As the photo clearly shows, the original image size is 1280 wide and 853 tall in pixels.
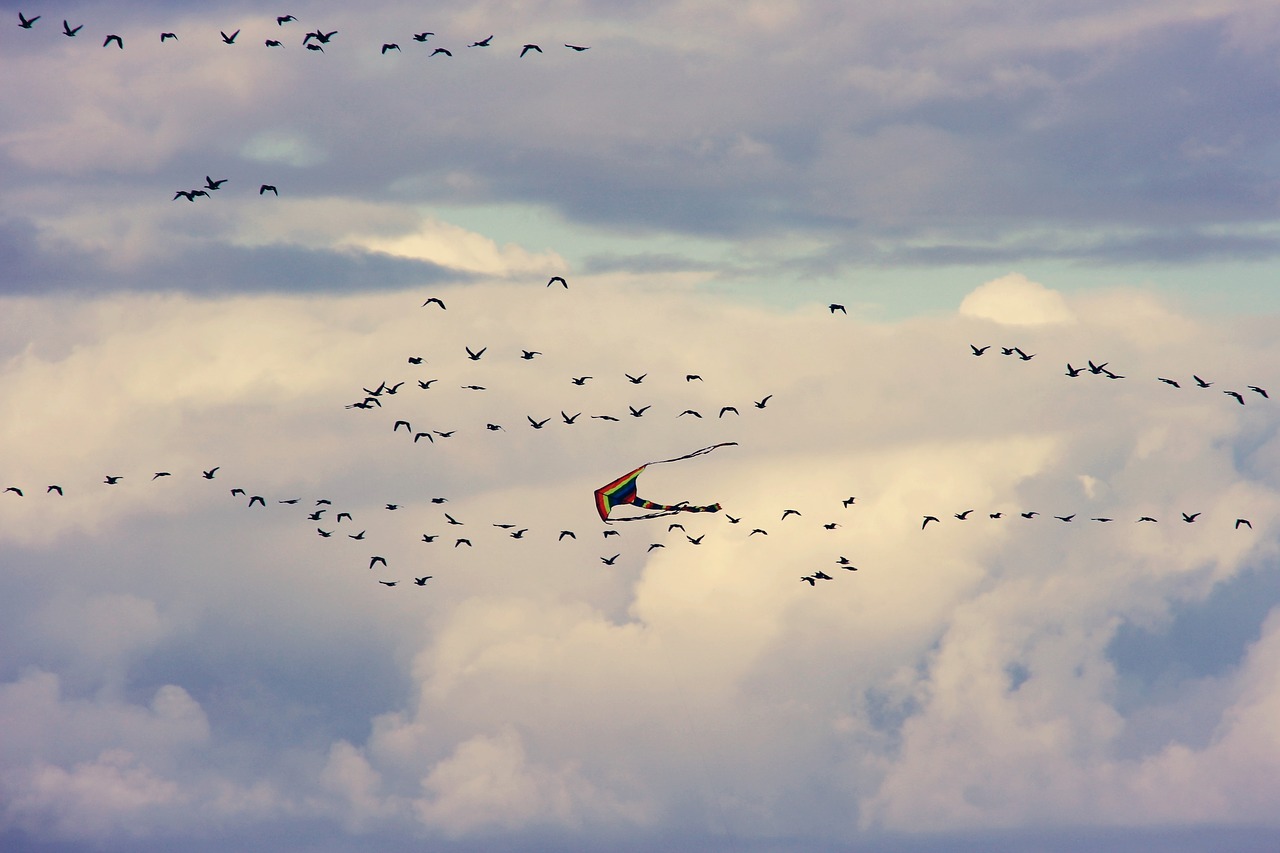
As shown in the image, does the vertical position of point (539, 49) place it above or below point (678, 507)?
above

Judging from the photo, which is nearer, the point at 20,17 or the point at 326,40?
the point at 20,17

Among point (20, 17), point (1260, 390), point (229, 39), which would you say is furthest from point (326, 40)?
point (1260, 390)

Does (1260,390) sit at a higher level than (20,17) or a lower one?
lower

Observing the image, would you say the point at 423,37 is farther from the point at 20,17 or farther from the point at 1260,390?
the point at 1260,390

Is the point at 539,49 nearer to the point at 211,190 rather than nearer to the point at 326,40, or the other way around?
the point at 326,40

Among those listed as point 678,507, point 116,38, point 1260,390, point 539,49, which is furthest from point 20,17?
point 1260,390

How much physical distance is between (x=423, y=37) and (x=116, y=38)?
28.0 meters

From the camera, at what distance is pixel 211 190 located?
636 feet

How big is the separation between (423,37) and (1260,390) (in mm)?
80066

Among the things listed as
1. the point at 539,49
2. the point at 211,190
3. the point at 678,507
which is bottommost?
the point at 678,507

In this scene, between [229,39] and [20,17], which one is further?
[229,39]

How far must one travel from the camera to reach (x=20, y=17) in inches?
7274

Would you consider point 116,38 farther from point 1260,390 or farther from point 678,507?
point 1260,390

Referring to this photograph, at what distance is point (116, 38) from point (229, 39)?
9941mm
